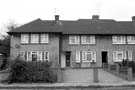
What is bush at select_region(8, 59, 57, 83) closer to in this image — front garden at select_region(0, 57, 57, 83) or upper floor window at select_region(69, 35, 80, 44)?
front garden at select_region(0, 57, 57, 83)

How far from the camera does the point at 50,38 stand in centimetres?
2288

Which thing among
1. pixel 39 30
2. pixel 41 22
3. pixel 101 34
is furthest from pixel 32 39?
pixel 101 34

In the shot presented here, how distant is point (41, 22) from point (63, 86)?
17179mm

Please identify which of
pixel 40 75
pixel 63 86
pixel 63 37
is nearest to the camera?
pixel 63 86

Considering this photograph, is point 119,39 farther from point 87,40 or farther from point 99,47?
point 87,40

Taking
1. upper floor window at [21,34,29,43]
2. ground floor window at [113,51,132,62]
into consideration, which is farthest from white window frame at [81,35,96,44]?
upper floor window at [21,34,29,43]

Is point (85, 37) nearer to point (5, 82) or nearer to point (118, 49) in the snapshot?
point (118, 49)

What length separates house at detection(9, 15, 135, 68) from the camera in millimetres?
22641

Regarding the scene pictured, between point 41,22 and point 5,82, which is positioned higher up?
point 41,22

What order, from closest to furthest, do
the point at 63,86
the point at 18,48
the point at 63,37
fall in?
the point at 63,86 → the point at 18,48 → the point at 63,37

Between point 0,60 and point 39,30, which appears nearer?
point 0,60

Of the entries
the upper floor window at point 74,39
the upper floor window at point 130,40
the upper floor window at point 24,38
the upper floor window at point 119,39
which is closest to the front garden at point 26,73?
the upper floor window at point 24,38

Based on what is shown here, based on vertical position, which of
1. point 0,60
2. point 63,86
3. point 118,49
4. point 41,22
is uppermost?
point 41,22

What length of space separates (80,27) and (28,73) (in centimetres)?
1579
